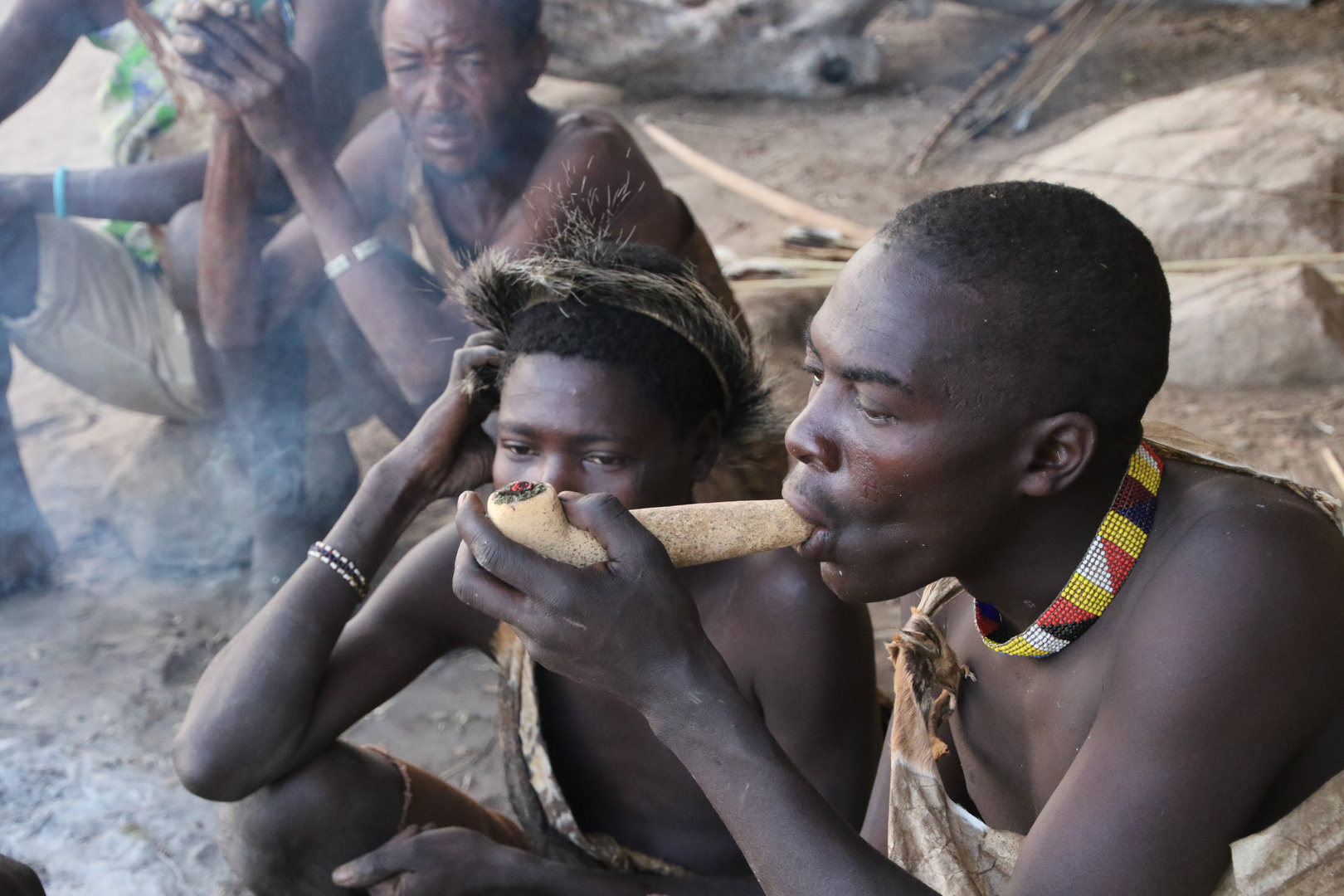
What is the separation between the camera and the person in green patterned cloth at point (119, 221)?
3.49 meters

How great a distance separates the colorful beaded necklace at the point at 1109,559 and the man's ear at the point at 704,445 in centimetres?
74

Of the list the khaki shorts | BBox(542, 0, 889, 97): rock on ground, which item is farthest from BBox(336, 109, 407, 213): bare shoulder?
BBox(542, 0, 889, 97): rock on ground

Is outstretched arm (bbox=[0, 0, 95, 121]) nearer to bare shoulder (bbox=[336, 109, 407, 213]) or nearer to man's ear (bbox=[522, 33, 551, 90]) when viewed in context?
bare shoulder (bbox=[336, 109, 407, 213])

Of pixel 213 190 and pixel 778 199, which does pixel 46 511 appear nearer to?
pixel 213 190

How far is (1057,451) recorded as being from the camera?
129 centimetres

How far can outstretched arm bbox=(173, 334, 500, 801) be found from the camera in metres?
1.91

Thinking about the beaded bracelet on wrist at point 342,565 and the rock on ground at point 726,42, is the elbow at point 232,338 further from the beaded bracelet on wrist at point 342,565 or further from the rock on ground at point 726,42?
the rock on ground at point 726,42

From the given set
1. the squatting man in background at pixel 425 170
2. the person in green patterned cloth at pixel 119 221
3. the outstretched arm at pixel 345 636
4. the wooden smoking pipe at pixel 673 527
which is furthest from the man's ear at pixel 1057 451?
the person in green patterned cloth at pixel 119 221

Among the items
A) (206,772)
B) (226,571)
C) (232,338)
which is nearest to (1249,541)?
(206,772)

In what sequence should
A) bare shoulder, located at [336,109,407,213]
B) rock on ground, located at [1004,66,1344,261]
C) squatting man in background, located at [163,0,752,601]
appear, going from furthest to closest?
rock on ground, located at [1004,66,1344,261] < bare shoulder, located at [336,109,407,213] < squatting man in background, located at [163,0,752,601]

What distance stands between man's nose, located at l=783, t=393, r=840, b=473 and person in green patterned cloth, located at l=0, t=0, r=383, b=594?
2492 millimetres

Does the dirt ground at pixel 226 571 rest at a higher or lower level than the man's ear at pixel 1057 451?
lower

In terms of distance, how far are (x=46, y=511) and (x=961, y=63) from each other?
6002 mm

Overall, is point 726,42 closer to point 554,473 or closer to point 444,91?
point 444,91
